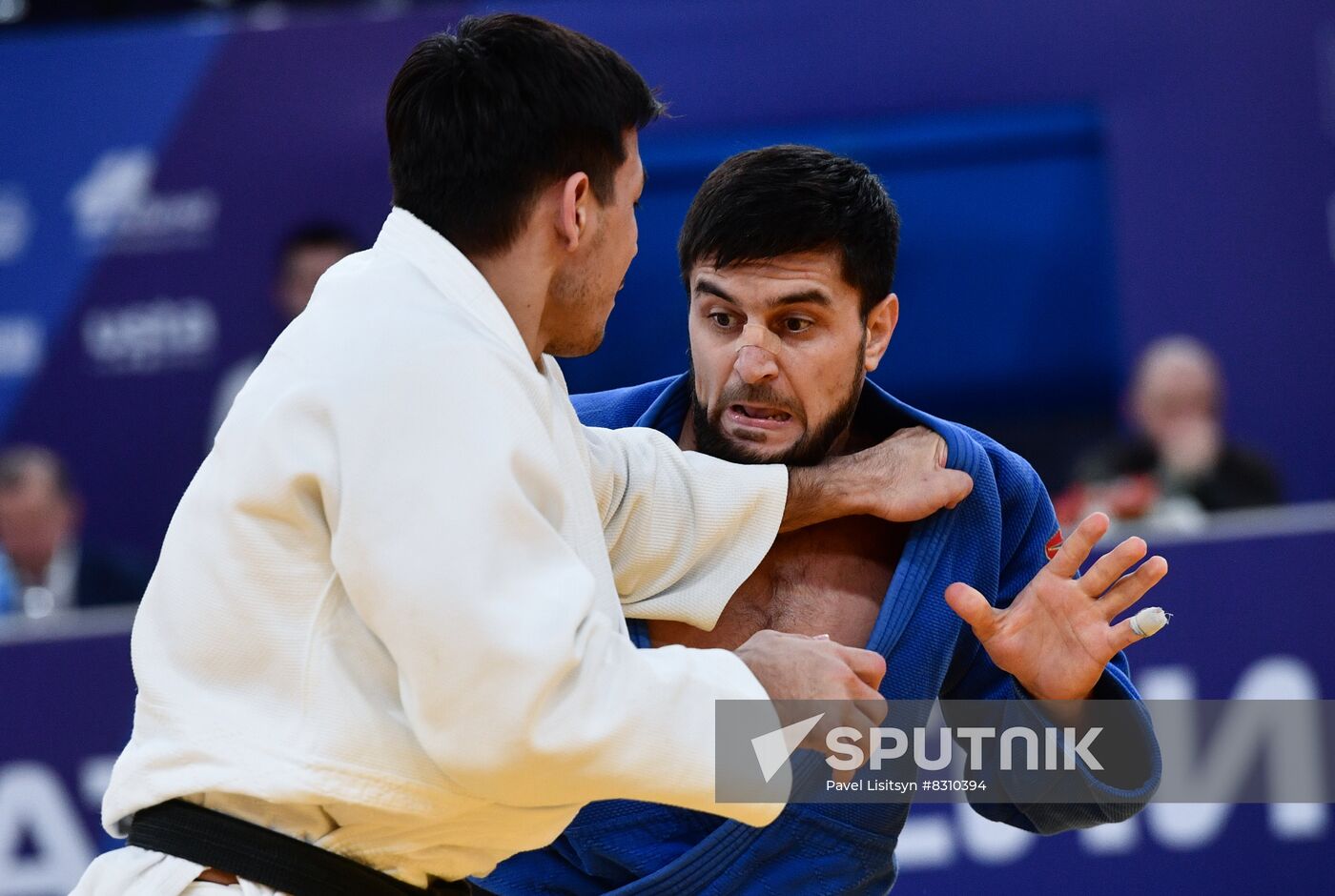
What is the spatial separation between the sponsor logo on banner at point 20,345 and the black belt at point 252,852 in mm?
5615

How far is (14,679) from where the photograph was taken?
4.45 meters

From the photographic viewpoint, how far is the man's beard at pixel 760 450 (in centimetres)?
265

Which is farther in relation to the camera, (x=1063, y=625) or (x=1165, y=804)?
(x=1165, y=804)

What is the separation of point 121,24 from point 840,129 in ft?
10.9

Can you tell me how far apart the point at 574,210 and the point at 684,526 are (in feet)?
1.99

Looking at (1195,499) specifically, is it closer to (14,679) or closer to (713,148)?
(713,148)

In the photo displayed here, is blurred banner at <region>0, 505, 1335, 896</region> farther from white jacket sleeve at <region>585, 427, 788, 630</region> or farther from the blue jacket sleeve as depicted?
white jacket sleeve at <region>585, 427, 788, 630</region>

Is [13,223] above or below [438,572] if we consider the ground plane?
below

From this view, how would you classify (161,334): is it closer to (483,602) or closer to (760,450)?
(760,450)

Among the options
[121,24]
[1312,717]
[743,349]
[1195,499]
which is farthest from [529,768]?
[121,24]

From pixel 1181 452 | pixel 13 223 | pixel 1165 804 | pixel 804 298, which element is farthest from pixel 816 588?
pixel 13 223

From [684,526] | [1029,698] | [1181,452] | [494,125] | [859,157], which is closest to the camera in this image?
[494,125]

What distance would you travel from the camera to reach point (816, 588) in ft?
8.96

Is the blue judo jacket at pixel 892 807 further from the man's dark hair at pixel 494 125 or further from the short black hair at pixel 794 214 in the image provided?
the man's dark hair at pixel 494 125
